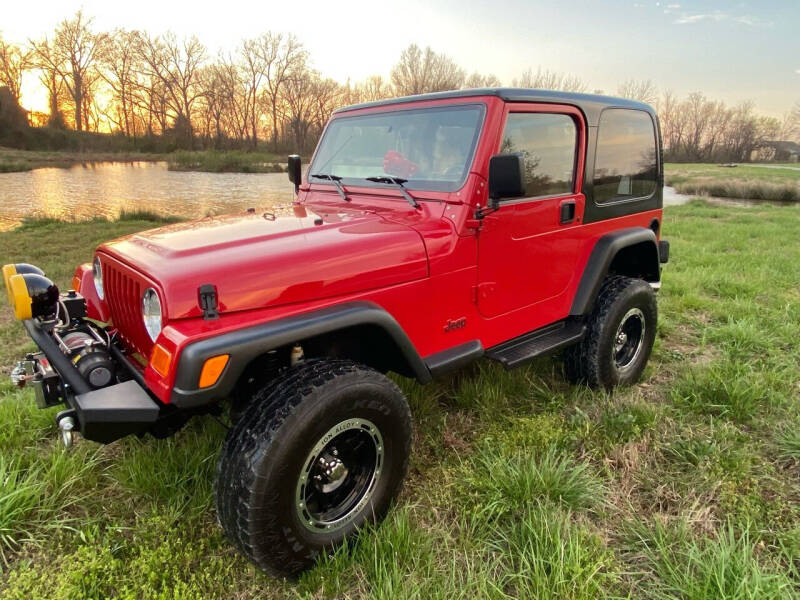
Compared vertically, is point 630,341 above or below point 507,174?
below

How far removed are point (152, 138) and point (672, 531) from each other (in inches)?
1658

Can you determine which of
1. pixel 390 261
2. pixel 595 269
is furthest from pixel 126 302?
pixel 595 269

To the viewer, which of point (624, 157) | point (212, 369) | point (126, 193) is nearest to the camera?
point (212, 369)

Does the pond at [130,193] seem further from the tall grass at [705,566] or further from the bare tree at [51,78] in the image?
the bare tree at [51,78]

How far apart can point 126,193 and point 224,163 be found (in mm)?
9899

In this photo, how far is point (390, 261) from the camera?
2271 mm

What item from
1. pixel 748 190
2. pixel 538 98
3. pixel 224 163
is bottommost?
pixel 748 190

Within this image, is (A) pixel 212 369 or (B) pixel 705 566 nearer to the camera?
(A) pixel 212 369

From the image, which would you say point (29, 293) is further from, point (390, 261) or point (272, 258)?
point (390, 261)

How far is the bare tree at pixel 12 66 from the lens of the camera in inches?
1512

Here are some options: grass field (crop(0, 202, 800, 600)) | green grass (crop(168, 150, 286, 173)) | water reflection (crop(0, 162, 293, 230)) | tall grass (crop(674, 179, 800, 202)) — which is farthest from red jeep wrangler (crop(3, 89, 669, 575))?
green grass (crop(168, 150, 286, 173))

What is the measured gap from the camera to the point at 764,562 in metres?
2.11

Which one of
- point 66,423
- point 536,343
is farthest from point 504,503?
point 66,423

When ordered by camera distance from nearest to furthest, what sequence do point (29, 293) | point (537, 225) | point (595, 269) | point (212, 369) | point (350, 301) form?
point (212, 369) < point (350, 301) < point (29, 293) < point (537, 225) < point (595, 269)
